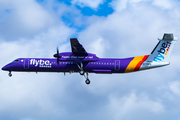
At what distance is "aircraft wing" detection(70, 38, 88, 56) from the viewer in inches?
1751

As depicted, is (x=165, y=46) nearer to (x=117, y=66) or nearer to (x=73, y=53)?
(x=117, y=66)

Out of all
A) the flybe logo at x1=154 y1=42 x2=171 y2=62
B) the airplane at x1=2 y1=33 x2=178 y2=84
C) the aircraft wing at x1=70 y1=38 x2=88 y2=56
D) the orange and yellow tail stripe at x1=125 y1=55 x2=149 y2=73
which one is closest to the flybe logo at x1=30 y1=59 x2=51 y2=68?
the airplane at x1=2 y1=33 x2=178 y2=84

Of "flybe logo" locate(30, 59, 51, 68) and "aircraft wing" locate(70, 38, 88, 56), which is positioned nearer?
"aircraft wing" locate(70, 38, 88, 56)

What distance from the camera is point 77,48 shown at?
45.7m

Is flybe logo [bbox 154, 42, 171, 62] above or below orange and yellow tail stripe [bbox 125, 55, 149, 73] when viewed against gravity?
above

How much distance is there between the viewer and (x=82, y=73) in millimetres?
47094

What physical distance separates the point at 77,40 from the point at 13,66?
400 inches

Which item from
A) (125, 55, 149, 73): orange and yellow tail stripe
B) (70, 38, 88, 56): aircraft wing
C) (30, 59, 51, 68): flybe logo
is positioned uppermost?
(70, 38, 88, 56): aircraft wing

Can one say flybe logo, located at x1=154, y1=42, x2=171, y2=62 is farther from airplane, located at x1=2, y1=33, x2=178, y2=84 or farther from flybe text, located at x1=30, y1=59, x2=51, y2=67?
flybe text, located at x1=30, y1=59, x2=51, y2=67

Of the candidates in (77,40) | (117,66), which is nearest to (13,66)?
(77,40)

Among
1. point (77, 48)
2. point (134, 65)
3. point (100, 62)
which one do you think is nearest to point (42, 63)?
point (77, 48)

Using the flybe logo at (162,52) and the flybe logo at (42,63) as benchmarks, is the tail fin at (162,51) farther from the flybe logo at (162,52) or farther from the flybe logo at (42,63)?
the flybe logo at (42,63)

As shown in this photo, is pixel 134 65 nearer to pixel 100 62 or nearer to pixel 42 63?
pixel 100 62

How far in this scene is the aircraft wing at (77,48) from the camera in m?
44.5
